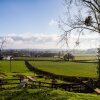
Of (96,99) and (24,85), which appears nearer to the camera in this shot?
(96,99)

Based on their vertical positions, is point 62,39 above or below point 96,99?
above

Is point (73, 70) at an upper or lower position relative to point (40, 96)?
lower

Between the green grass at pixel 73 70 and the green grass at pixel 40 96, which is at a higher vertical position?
the green grass at pixel 40 96

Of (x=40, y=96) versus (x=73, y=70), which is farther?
(x=73, y=70)

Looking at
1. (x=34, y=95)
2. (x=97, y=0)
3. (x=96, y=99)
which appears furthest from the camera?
(x=97, y=0)

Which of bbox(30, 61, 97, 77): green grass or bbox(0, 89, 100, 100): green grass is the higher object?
bbox(0, 89, 100, 100): green grass

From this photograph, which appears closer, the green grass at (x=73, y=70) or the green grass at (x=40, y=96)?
the green grass at (x=40, y=96)

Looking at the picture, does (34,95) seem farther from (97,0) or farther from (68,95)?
(97,0)

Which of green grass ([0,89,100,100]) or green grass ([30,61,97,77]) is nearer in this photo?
green grass ([0,89,100,100])

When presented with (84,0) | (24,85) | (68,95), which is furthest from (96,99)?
(84,0)

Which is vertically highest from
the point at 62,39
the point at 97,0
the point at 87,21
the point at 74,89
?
the point at 97,0

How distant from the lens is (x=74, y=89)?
1217 inches

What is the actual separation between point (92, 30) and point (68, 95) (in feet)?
32.8

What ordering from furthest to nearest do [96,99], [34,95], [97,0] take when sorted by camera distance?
[97,0], [34,95], [96,99]
